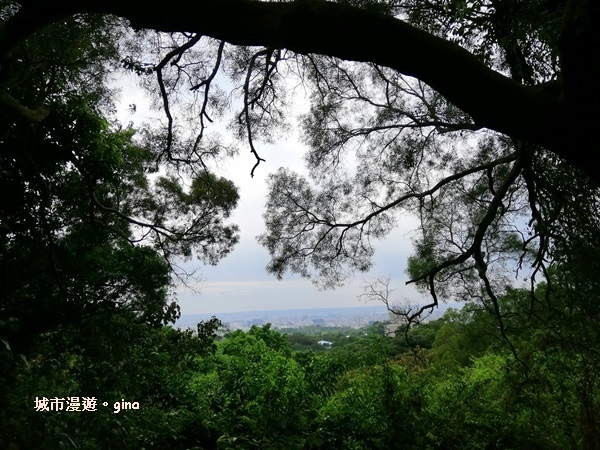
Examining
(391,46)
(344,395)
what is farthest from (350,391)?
(391,46)

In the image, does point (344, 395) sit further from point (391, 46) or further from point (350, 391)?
point (391, 46)

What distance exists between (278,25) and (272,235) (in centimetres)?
382

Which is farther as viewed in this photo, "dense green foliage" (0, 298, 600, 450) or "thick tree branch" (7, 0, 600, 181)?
"dense green foliage" (0, 298, 600, 450)

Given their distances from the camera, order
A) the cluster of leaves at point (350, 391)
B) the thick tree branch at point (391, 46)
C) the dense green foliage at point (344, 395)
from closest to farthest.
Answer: the thick tree branch at point (391, 46) → the cluster of leaves at point (350, 391) → the dense green foliage at point (344, 395)

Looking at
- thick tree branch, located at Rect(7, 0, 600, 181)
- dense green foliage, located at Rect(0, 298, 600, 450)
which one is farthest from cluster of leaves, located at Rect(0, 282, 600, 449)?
thick tree branch, located at Rect(7, 0, 600, 181)

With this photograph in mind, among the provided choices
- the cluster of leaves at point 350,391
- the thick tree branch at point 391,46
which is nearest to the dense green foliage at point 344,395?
the cluster of leaves at point 350,391

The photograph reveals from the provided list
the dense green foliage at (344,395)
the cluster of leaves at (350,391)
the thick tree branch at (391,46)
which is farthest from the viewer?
the dense green foliage at (344,395)

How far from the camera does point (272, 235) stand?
4945mm

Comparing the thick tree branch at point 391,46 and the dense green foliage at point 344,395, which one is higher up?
the thick tree branch at point 391,46

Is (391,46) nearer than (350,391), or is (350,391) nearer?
(391,46)

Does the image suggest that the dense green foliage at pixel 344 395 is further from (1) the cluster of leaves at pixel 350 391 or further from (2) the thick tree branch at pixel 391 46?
(2) the thick tree branch at pixel 391 46

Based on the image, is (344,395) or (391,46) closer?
(391,46)

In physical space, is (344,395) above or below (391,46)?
below

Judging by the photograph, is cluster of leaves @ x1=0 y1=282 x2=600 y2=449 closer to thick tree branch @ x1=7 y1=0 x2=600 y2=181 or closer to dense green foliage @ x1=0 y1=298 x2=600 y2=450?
dense green foliage @ x1=0 y1=298 x2=600 y2=450
